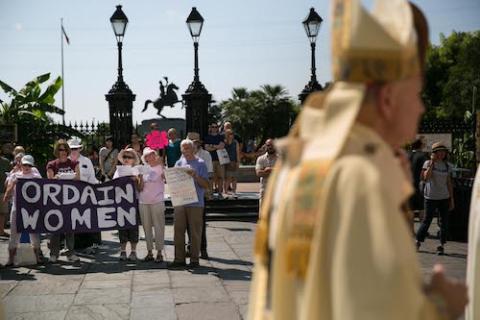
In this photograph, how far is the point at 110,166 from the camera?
1476 centimetres

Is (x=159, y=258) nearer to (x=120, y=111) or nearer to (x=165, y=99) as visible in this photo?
(x=120, y=111)

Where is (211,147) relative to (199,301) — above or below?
above

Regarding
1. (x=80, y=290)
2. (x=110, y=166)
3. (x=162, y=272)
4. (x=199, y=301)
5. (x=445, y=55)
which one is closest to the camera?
(x=199, y=301)

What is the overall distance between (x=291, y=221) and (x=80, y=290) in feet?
20.7

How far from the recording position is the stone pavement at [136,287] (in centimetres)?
671

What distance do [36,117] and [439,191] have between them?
11908 millimetres

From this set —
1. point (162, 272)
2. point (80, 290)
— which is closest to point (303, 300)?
point (80, 290)

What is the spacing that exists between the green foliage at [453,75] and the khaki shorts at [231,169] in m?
33.1

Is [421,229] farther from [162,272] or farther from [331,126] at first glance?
[331,126]

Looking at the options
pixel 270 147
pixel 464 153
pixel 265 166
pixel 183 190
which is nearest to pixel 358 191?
pixel 183 190

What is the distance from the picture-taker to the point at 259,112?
5822cm

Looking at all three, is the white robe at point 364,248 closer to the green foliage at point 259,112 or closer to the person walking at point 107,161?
the person walking at point 107,161

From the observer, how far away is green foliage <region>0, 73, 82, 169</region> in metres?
17.7

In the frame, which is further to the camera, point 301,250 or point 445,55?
point 445,55
